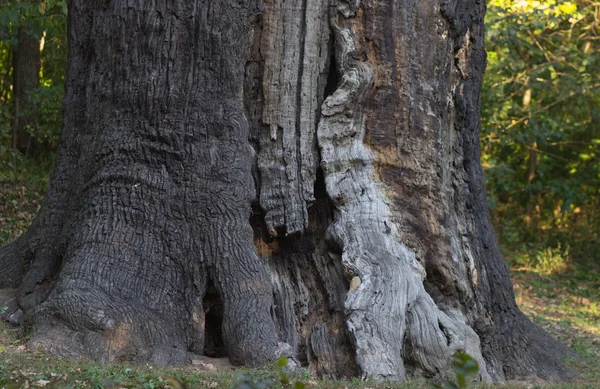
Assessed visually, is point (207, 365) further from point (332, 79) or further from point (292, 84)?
point (332, 79)

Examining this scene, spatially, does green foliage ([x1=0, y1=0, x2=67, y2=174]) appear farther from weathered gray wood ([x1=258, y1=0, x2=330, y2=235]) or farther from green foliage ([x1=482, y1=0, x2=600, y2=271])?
green foliage ([x1=482, y1=0, x2=600, y2=271])

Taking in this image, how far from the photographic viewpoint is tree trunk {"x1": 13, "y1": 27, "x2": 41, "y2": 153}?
48.3ft

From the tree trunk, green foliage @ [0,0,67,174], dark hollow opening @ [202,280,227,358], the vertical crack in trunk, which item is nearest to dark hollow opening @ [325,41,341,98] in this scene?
the vertical crack in trunk

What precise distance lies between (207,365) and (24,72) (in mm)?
10926

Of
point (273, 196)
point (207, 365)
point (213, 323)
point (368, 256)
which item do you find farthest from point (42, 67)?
point (207, 365)

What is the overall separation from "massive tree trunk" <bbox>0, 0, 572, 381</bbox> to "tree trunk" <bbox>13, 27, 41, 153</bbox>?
8.37 m

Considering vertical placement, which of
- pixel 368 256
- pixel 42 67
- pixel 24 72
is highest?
pixel 42 67

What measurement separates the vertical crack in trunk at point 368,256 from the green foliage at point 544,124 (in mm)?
7334

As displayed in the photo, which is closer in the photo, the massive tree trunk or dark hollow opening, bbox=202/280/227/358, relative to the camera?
the massive tree trunk

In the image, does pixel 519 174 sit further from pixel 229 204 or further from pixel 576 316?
pixel 229 204

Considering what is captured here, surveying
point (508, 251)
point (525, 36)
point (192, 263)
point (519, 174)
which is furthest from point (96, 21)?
point (519, 174)

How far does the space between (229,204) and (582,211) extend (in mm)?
12611

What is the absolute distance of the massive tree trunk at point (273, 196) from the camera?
19.0ft

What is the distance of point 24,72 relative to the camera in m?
14.9
